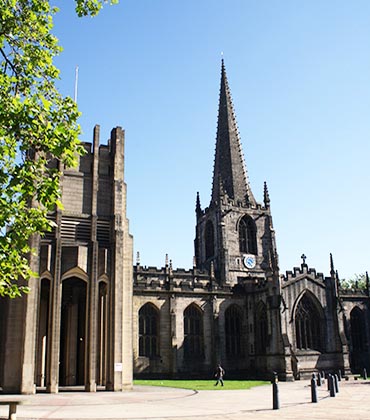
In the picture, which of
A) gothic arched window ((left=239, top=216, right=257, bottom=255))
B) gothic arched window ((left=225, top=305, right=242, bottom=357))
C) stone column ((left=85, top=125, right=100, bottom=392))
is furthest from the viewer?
gothic arched window ((left=239, top=216, right=257, bottom=255))

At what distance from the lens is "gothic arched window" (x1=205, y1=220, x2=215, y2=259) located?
61.5 meters

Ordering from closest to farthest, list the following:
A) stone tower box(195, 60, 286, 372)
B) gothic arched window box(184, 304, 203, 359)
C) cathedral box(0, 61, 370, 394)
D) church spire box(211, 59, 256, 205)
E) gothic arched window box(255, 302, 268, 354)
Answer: cathedral box(0, 61, 370, 394), stone tower box(195, 60, 286, 372), gothic arched window box(255, 302, 268, 354), gothic arched window box(184, 304, 203, 359), church spire box(211, 59, 256, 205)

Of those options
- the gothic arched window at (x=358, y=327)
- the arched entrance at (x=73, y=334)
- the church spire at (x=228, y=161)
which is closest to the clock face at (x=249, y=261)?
the church spire at (x=228, y=161)

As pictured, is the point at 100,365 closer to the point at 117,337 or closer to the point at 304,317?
the point at 117,337

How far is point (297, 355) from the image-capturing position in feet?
145

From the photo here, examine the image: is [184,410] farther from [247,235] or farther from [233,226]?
[247,235]

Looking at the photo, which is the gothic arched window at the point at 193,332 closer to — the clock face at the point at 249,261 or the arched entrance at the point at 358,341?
the clock face at the point at 249,261

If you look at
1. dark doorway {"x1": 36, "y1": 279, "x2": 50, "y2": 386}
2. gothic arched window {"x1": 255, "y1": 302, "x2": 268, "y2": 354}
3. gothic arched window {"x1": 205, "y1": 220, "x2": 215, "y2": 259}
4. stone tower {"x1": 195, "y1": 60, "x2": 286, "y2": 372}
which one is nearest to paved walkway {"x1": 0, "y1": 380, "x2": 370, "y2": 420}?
dark doorway {"x1": 36, "y1": 279, "x2": 50, "y2": 386}

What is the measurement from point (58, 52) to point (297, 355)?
37.4 metres

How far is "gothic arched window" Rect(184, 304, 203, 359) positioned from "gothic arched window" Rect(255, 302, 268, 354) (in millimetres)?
5584

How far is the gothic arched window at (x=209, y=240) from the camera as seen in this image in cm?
6147

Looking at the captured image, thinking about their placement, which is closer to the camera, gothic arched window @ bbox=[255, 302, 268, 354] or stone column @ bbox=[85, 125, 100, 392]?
stone column @ bbox=[85, 125, 100, 392]

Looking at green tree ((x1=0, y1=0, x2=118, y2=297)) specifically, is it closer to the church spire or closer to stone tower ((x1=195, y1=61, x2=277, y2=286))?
stone tower ((x1=195, y1=61, x2=277, y2=286))

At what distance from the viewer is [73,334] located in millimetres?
30766
